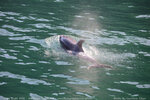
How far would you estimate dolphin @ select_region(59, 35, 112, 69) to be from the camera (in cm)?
1385

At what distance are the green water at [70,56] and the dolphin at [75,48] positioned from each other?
0.86 feet

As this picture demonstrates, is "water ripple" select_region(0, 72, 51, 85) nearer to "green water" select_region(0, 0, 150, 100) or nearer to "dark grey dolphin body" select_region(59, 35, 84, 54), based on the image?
"green water" select_region(0, 0, 150, 100)

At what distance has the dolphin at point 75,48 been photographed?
45.4 ft

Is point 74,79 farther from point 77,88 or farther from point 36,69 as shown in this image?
point 36,69

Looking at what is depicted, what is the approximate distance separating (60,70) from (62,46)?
2.89 meters

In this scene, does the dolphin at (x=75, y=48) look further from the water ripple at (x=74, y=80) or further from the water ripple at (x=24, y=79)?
the water ripple at (x=24, y=79)

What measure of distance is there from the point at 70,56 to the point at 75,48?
64 cm

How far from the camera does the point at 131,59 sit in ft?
47.4

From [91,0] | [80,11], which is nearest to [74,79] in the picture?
[80,11]

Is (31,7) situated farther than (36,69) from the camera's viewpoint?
Yes

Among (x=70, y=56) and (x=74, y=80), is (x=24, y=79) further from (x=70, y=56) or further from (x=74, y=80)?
(x=70, y=56)

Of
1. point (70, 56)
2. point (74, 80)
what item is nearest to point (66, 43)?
point (70, 56)

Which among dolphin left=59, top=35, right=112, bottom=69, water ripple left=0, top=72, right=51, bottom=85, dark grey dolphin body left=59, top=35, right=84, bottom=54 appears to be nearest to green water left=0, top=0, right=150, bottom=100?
water ripple left=0, top=72, right=51, bottom=85

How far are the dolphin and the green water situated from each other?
26cm
